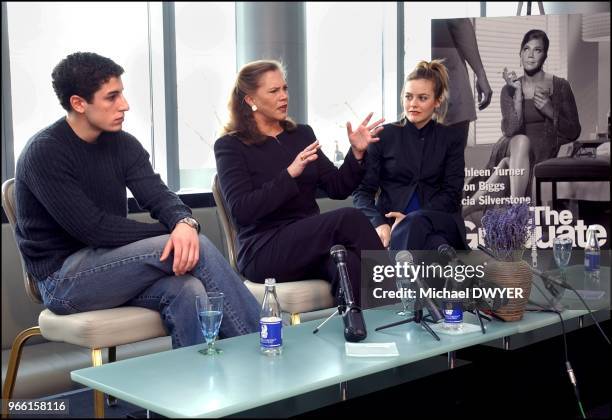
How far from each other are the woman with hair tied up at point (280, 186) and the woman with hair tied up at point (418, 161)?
210 millimetres

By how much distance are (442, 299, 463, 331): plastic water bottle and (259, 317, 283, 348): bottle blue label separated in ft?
1.65

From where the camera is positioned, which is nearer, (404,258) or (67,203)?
(404,258)

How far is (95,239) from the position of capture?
2645 mm

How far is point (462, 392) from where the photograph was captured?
7.24 ft

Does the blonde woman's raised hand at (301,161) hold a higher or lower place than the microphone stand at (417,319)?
higher

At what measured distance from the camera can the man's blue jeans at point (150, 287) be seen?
2.58 m

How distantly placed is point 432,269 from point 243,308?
0.72m

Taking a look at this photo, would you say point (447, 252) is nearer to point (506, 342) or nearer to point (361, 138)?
point (506, 342)

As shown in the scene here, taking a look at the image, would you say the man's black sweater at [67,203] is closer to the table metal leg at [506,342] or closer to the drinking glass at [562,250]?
the table metal leg at [506,342]

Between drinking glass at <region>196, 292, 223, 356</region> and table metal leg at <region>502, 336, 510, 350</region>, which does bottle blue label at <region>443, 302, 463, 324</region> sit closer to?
table metal leg at <region>502, 336, 510, 350</region>

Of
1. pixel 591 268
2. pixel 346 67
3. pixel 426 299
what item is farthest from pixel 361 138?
pixel 346 67

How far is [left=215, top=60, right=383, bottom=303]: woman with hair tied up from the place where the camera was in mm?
3086

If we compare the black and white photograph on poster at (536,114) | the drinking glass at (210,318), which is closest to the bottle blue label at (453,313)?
the drinking glass at (210,318)

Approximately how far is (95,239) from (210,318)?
802 millimetres
